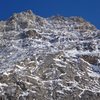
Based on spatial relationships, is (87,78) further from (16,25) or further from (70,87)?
(16,25)

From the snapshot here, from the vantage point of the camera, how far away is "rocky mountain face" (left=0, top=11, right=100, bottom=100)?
212 feet

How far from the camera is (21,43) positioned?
308 feet

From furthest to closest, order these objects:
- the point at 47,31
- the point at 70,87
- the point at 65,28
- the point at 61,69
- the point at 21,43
A: the point at 65,28 < the point at 47,31 < the point at 21,43 < the point at 61,69 < the point at 70,87

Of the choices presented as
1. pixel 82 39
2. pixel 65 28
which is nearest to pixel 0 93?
pixel 82 39

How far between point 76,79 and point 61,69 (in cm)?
365

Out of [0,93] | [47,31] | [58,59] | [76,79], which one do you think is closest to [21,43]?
[47,31]

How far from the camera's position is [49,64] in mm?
73312

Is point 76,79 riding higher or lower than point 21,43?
lower

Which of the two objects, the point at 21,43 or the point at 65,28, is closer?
the point at 21,43

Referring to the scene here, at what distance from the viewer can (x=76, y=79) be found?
230 feet

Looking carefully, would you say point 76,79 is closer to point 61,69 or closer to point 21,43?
point 61,69

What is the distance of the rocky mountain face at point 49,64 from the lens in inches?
2549

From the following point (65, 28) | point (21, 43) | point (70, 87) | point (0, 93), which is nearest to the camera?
point (0, 93)

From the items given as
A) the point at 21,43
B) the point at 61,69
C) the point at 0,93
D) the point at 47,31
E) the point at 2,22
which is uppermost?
the point at 2,22
